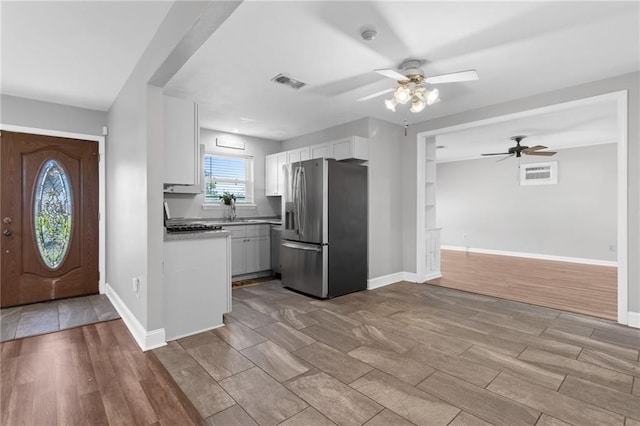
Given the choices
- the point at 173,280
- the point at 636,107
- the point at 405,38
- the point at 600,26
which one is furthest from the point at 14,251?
the point at 636,107

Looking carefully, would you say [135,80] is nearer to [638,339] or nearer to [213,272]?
[213,272]

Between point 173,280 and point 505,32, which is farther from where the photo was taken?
point 173,280

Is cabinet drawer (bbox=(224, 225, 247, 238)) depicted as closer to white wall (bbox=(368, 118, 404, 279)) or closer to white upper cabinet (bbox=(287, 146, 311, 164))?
white upper cabinet (bbox=(287, 146, 311, 164))

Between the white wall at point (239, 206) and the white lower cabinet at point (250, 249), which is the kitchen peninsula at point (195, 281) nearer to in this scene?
the white lower cabinet at point (250, 249)

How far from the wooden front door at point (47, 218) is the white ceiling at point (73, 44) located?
0.73m

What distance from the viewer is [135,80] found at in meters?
2.91

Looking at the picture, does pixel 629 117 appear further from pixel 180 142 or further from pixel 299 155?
pixel 180 142

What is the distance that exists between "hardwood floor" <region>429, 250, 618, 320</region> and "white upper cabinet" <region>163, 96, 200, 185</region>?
13.0ft

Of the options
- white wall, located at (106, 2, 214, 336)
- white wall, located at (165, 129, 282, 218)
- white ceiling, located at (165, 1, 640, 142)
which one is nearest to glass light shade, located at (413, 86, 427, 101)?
white ceiling, located at (165, 1, 640, 142)

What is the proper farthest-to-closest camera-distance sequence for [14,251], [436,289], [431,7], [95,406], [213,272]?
[436,289], [14,251], [213,272], [431,7], [95,406]

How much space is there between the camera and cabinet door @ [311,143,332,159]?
4.86 metres

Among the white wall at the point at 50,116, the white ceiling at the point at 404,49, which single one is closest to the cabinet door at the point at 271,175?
the white ceiling at the point at 404,49

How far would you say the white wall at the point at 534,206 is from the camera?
6439mm

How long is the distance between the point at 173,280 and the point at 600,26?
13.5ft
